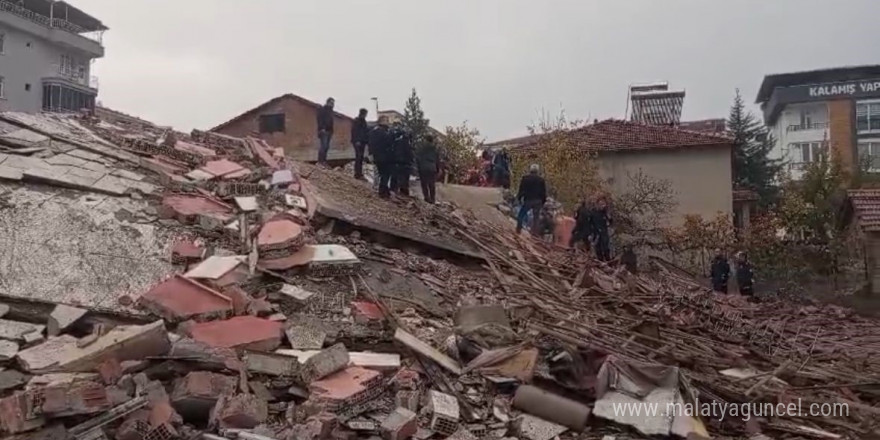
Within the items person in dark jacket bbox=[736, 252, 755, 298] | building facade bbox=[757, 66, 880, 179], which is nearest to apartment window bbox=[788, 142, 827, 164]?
building facade bbox=[757, 66, 880, 179]

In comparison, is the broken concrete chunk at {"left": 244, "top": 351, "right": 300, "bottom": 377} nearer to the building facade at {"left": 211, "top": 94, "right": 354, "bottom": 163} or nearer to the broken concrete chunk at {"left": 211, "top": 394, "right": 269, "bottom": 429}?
the broken concrete chunk at {"left": 211, "top": 394, "right": 269, "bottom": 429}

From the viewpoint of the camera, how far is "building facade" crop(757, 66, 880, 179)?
43500 millimetres

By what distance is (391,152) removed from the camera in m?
11.7

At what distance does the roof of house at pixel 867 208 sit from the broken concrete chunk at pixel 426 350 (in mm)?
16587

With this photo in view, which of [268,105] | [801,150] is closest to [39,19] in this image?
[268,105]

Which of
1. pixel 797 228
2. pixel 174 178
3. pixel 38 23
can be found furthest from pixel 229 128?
pixel 797 228

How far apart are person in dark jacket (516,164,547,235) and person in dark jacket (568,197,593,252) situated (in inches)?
31.1

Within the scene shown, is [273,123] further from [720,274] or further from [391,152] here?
[720,274]

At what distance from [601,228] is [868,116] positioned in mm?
38858

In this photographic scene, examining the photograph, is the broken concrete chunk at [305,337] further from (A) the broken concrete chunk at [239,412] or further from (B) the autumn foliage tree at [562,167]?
(B) the autumn foliage tree at [562,167]

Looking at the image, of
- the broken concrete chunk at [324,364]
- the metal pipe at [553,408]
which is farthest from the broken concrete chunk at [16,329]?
the metal pipe at [553,408]

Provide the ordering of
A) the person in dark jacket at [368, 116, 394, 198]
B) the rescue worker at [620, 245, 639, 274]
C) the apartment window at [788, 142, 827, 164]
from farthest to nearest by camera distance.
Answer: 1. the apartment window at [788, 142, 827, 164]
2. the rescue worker at [620, 245, 639, 274]
3. the person in dark jacket at [368, 116, 394, 198]

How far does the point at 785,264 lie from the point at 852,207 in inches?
131

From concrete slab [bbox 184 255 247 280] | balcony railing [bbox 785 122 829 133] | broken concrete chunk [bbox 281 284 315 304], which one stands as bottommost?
broken concrete chunk [bbox 281 284 315 304]
